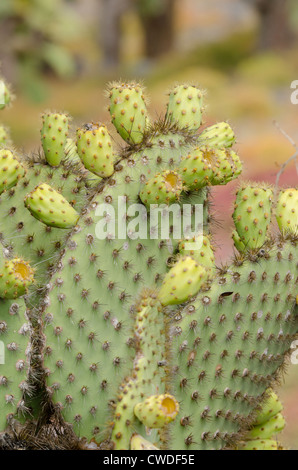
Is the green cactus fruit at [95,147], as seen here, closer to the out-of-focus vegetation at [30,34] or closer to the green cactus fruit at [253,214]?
the green cactus fruit at [253,214]

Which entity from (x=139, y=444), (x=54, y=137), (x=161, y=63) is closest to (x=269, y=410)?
(x=139, y=444)

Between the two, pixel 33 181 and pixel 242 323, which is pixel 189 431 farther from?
pixel 33 181

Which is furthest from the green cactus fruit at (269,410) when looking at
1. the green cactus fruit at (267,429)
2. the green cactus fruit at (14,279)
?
the green cactus fruit at (14,279)

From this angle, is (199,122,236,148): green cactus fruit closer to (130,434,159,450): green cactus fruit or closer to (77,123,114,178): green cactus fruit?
(77,123,114,178): green cactus fruit

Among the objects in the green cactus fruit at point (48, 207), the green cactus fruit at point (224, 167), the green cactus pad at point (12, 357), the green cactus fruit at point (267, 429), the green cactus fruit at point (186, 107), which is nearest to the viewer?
the green cactus pad at point (12, 357)

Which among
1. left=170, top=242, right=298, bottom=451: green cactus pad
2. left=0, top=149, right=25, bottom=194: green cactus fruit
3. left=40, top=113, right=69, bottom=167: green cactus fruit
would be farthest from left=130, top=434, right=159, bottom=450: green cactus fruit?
left=40, top=113, right=69, bottom=167: green cactus fruit

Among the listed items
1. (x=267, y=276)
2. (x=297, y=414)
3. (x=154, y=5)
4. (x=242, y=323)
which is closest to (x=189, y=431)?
(x=242, y=323)

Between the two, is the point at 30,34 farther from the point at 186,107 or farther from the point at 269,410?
the point at 269,410

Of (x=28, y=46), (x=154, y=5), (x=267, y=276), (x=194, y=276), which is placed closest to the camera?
(x=194, y=276)
